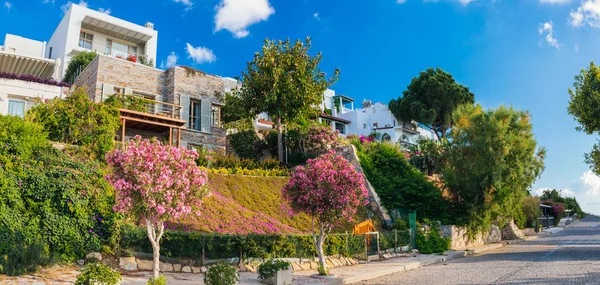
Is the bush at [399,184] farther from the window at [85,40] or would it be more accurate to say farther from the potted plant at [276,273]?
the window at [85,40]

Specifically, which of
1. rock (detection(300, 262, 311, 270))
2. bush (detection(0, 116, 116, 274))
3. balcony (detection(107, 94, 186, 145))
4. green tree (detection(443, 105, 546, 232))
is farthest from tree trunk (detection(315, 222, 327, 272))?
green tree (detection(443, 105, 546, 232))

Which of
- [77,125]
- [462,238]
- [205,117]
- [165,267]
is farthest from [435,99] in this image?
[165,267]

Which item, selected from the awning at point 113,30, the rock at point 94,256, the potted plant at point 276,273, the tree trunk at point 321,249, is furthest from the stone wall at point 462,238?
the awning at point 113,30

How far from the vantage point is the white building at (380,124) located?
172 feet

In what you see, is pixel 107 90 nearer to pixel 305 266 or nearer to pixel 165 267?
pixel 165 267

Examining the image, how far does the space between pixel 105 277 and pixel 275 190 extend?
1460 centimetres

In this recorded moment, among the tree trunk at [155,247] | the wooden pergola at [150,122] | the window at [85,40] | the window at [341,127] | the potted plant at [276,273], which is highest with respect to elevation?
the window at [85,40]

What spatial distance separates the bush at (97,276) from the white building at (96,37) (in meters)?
33.2

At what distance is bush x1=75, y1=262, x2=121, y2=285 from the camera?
8445 mm

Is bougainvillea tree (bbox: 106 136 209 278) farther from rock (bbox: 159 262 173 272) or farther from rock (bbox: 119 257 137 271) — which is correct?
rock (bbox: 119 257 137 271)

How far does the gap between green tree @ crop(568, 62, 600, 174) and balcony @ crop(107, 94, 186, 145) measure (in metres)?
22.3

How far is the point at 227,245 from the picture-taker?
1323 cm

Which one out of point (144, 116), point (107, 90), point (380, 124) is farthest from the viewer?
point (380, 124)

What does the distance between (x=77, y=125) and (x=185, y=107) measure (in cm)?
977
